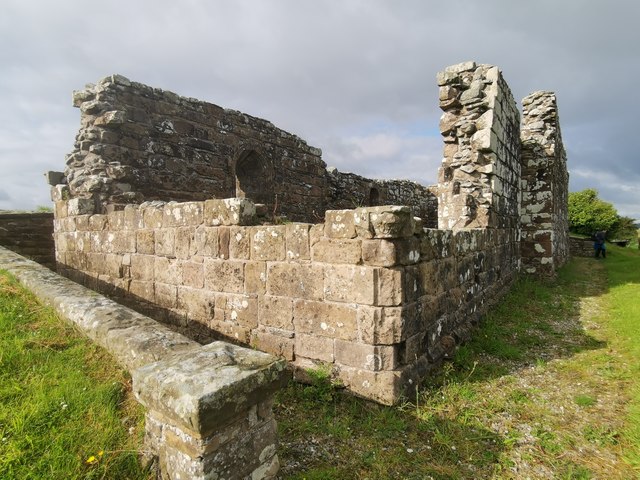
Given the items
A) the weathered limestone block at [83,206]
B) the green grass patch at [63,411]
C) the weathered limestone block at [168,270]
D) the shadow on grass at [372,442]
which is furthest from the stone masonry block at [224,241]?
the weathered limestone block at [83,206]

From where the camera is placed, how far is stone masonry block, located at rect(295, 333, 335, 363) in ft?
12.9

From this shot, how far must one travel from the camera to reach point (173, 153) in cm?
856

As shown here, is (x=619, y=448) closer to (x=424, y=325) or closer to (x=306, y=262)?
(x=424, y=325)

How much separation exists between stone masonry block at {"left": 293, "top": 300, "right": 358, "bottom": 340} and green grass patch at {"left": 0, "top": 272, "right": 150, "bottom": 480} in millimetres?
1767

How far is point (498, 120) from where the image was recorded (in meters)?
7.67

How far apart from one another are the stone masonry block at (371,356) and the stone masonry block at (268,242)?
125 cm

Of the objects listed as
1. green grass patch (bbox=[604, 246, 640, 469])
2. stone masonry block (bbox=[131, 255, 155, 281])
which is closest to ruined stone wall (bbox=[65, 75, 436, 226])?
stone masonry block (bbox=[131, 255, 155, 281])

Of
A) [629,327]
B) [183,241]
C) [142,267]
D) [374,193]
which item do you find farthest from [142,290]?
[374,193]

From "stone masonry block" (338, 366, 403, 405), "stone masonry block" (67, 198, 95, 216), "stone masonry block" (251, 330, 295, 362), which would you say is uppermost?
"stone masonry block" (67, 198, 95, 216)

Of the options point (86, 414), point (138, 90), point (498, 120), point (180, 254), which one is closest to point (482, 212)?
point (498, 120)

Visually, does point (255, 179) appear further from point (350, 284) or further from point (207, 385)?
point (207, 385)

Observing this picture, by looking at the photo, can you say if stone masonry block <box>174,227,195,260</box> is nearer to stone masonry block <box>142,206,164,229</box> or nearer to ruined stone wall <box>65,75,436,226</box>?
stone masonry block <box>142,206,164,229</box>

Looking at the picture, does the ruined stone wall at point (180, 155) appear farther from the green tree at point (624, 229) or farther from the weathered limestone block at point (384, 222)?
the green tree at point (624, 229)

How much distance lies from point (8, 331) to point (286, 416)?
276 cm
